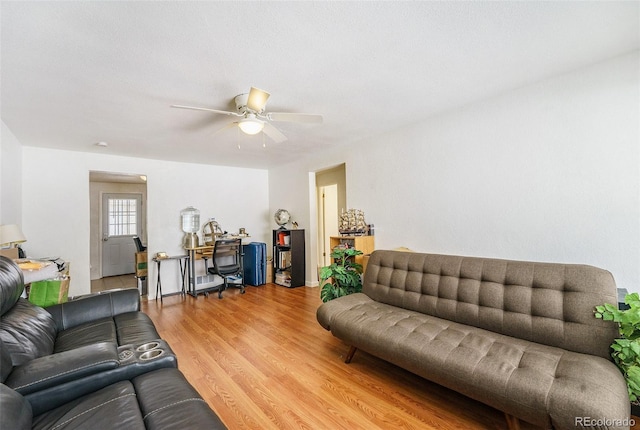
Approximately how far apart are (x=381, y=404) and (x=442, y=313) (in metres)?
0.86

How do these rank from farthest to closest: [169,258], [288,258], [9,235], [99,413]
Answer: [288,258] < [169,258] < [9,235] < [99,413]

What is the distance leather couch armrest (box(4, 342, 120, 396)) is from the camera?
118cm

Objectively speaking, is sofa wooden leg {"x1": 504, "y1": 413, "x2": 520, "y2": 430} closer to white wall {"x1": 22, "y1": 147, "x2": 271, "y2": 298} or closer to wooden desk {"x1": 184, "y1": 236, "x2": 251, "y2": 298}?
wooden desk {"x1": 184, "y1": 236, "x2": 251, "y2": 298}

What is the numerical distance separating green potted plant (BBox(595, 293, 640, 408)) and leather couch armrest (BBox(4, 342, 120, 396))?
2623 millimetres

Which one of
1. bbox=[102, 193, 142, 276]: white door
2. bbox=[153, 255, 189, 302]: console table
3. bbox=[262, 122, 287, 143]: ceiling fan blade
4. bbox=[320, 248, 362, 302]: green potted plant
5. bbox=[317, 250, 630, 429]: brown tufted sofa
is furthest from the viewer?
bbox=[102, 193, 142, 276]: white door

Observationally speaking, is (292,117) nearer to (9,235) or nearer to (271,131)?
(271,131)

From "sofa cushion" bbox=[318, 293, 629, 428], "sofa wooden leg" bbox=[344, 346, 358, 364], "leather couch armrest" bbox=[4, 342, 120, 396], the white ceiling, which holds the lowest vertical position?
"sofa wooden leg" bbox=[344, 346, 358, 364]

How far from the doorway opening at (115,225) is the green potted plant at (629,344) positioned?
7108 millimetres

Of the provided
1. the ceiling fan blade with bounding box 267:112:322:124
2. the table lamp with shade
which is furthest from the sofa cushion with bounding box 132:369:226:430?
the table lamp with shade

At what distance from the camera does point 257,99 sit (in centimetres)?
203

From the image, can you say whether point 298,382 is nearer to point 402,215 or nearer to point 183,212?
point 402,215

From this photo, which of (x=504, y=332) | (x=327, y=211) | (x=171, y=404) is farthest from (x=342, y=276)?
(x=327, y=211)

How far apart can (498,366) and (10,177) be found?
491 cm

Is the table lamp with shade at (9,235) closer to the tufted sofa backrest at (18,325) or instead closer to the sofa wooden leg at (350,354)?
the tufted sofa backrest at (18,325)
